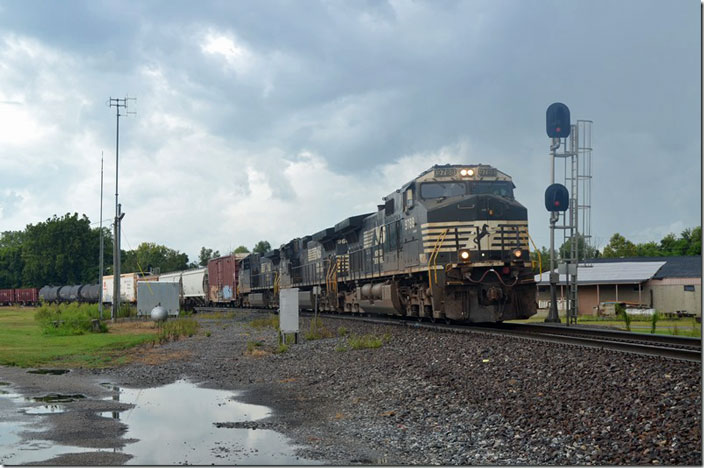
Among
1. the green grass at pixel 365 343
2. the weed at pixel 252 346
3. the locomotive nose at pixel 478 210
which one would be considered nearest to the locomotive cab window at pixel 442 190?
the locomotive nose at pixel 478 210

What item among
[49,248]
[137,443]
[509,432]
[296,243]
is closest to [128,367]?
[137,443]

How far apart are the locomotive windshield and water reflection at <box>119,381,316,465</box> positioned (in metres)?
10.3

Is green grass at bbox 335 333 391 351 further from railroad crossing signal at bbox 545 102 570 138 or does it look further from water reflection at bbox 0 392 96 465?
railroad crossing signal at bbox 545 102 570 138

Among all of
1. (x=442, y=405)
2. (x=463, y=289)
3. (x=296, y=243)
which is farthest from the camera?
(x=296, y=243)

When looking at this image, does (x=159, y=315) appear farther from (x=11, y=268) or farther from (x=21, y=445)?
(x=11, y=268)

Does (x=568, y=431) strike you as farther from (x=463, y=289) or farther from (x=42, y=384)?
(x=463, y=289)

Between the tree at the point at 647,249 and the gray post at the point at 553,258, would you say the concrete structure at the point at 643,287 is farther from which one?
the tree at the point at 647,249

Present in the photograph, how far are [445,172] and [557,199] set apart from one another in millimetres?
9798

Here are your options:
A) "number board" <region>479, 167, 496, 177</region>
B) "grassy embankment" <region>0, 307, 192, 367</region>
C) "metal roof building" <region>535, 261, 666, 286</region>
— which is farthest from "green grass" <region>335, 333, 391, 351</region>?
"metal roof building" <region>535, 261, 666, 286</region>

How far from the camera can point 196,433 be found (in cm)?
895

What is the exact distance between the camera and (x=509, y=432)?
7.97 meters

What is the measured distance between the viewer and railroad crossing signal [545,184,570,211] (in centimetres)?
2839

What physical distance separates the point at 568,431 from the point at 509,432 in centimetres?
69

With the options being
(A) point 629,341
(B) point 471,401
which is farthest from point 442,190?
(B) point 471,401
